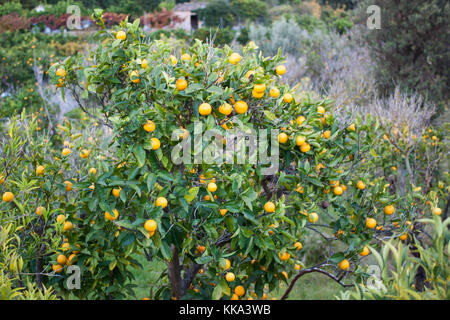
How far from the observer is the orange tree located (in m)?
1.53

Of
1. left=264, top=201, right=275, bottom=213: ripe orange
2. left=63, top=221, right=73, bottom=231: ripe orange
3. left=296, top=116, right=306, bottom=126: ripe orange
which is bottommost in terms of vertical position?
left=63, top=221, right=73, bottom=231: ripe orange

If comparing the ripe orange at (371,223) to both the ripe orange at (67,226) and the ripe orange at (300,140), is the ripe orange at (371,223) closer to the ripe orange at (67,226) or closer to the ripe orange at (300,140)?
the ripe orange at (300,140)

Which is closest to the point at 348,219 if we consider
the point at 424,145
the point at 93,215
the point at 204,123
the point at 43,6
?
the point at 204,123

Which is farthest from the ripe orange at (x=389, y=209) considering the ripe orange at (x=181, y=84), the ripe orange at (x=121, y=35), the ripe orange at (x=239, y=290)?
the ripe orange at (x=121, y=35)

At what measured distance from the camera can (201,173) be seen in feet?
5.52

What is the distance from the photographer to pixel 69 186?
6.50 ft

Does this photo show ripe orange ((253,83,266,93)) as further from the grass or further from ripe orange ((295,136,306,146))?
the grass

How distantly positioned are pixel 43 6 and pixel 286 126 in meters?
14.6

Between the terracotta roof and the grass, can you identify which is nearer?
the grass

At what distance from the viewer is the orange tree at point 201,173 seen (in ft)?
5.01

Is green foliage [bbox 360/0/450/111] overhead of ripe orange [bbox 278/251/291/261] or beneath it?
overhead

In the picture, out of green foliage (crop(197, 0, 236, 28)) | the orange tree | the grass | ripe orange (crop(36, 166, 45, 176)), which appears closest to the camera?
the orange tree

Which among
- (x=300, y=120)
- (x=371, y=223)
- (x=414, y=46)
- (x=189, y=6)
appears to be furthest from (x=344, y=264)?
(x=189, y=6)

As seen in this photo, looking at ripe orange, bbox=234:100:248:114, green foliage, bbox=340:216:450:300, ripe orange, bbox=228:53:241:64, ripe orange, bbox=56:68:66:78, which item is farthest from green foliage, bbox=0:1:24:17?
green foliage, bbox=340:216:450:300
